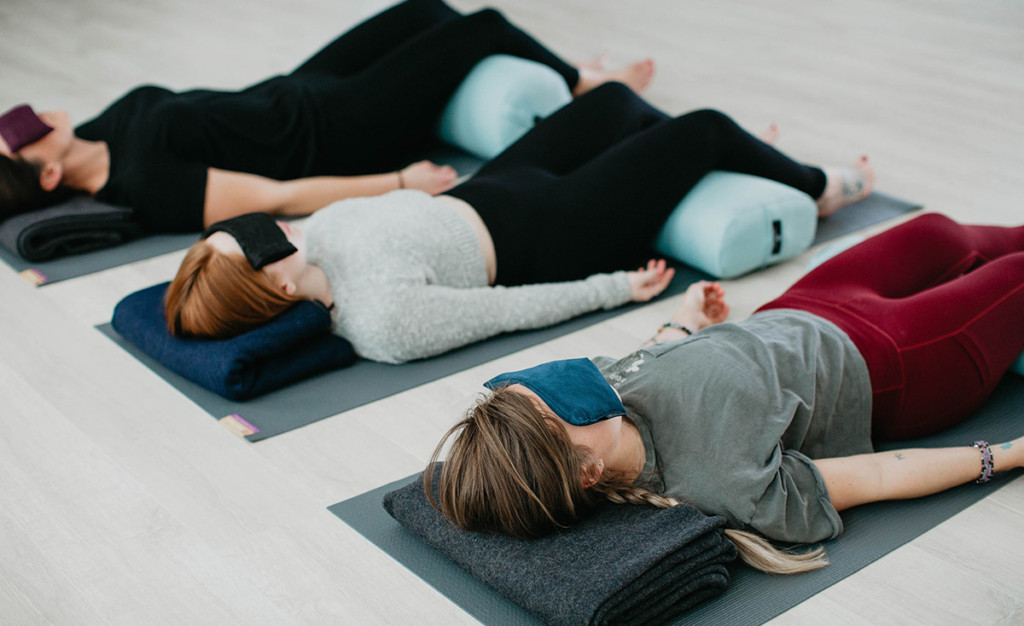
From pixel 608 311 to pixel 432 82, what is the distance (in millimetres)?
1277

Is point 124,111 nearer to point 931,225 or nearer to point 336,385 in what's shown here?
point 336,385

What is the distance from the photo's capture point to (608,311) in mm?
2664

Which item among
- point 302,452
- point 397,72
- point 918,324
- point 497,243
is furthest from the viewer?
point 397,72

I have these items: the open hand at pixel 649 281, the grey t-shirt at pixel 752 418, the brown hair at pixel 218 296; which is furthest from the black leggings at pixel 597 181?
the grey t-shirt at pixel 752 418

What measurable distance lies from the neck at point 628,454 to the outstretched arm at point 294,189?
176cm

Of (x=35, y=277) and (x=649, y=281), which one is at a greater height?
(x=649, y=281)

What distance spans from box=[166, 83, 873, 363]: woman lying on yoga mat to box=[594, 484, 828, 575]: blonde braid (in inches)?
33.4

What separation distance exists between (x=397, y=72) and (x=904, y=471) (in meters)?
2.30

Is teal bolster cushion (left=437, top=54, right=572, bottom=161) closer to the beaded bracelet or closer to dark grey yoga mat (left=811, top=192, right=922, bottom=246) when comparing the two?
dark grey yoga mat (left=811, top=192, right=922, bottom=246)

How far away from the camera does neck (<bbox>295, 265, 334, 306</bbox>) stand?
7.73 feet

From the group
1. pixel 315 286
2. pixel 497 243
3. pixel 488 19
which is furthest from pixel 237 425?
pixel 488 19

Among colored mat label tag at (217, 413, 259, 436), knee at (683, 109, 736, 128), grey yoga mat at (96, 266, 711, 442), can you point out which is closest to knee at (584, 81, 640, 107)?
knee at (683, 109, 736, 128)

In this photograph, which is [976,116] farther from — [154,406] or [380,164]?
[154,406]

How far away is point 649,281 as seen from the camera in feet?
8.82
